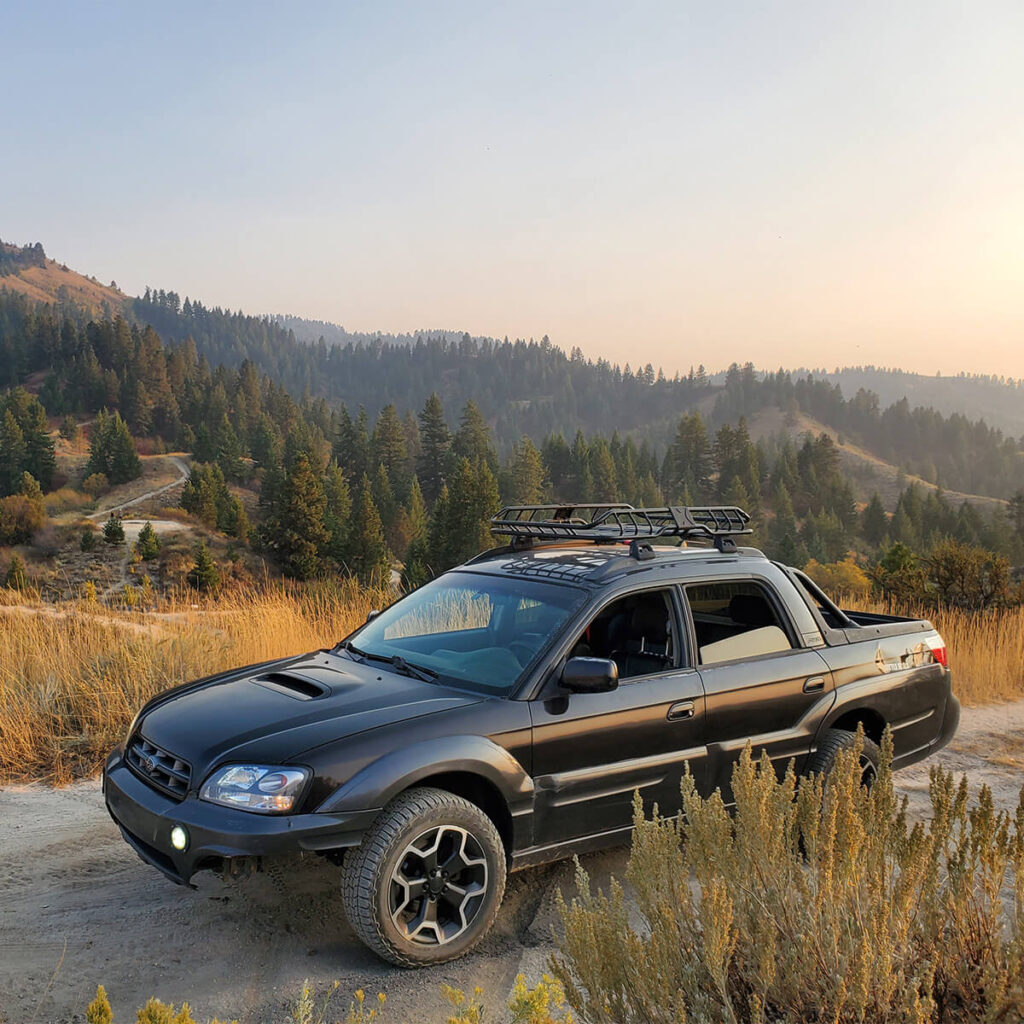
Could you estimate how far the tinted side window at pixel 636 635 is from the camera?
452cm

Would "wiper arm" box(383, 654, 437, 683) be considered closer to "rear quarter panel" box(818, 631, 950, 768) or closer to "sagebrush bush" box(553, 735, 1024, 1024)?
"sagebrush bush" box(553, 735, 1024, 1024)

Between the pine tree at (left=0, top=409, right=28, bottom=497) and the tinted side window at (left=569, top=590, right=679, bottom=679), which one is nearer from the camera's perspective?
the tinted side window at (left=569, top=590, right=679, bottom=679)

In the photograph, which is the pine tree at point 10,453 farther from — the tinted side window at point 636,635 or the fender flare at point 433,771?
the fender flare at point 433,771

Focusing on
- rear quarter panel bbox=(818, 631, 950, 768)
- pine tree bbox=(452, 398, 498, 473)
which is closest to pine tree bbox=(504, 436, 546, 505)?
pine tree bbox=(452, 398, 498, 473)

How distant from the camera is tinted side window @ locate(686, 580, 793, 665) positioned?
15.2 feet

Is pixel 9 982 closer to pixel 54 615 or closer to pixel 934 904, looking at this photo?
pixel 934 904

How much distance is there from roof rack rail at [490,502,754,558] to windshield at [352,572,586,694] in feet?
1.61

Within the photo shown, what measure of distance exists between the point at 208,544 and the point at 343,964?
72.5m

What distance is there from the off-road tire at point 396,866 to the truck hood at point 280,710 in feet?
1.23

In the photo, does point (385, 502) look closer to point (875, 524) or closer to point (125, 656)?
point (875, 524)

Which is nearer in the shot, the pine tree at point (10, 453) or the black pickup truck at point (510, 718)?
the black pickup truck at point (510, 718)

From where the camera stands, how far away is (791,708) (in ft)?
15.5

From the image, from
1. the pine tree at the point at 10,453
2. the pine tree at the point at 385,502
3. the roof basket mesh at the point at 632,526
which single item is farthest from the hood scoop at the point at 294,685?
the pine tree at the point at 10,453

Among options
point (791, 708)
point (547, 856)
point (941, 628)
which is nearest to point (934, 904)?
point (547, 856)
